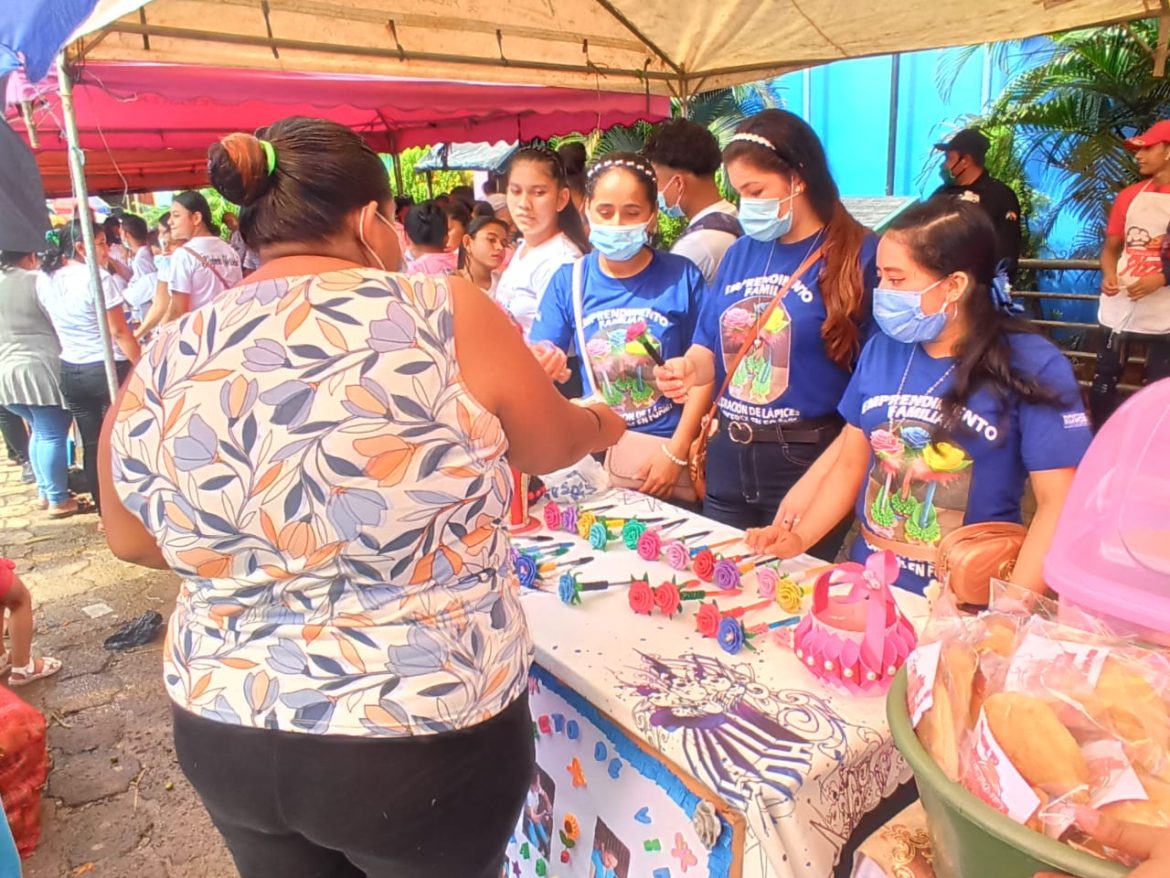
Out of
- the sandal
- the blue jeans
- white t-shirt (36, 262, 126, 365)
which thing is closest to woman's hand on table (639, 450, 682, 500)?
the sandal

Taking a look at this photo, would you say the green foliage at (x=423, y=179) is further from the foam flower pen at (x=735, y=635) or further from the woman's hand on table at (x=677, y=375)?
the foam flower pen at (x=735, y=635)

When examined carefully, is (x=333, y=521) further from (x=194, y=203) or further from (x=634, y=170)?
(x=194, y=203)

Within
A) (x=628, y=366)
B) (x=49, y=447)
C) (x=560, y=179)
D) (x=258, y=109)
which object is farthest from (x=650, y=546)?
(x=258, y=109)

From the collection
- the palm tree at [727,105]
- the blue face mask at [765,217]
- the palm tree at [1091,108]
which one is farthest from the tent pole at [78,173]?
the palm tree at [727,105]

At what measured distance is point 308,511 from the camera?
91cm

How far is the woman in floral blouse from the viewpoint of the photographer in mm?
915

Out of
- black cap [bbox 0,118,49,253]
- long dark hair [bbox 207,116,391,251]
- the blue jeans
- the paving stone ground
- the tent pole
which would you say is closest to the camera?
long dark hair [bbox 207,116,391,251]

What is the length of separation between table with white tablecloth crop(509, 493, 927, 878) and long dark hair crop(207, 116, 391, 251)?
2.49 ft

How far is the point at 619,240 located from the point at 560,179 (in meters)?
0.74

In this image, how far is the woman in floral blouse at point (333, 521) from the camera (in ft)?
3.00

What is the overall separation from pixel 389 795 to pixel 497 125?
20.4 feet

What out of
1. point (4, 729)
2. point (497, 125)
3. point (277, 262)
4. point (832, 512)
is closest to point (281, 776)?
point (277, 262)

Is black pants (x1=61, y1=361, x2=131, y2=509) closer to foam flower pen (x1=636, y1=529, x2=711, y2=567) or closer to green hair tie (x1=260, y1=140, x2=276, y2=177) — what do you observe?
foam flower pen (x1=636, y1=529, x2=711, y2=567)

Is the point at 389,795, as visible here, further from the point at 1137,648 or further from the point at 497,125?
the point at 497,125
